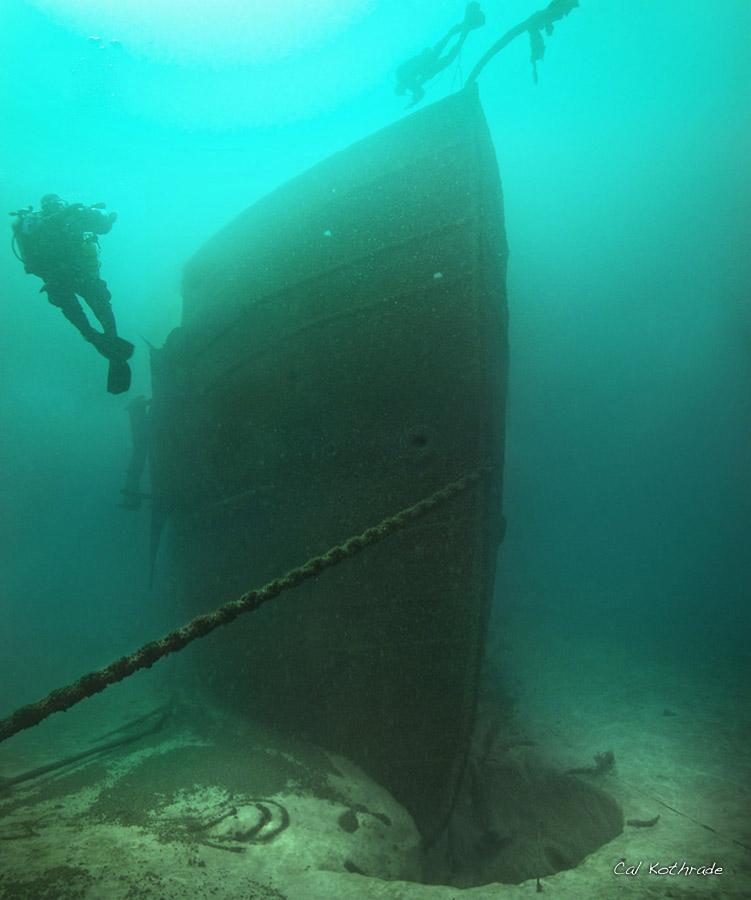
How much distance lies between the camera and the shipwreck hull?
3.10 metres

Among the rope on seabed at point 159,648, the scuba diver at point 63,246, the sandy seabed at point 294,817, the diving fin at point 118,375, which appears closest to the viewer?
the rope on seabed at point 159,648

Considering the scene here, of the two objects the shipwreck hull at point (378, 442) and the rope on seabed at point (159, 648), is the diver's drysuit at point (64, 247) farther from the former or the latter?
the rope on seabed at point (159, 648)

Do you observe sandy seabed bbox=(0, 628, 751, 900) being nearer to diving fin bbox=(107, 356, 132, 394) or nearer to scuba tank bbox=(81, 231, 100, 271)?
diving fin bbox=(107, 356, 132, 394)

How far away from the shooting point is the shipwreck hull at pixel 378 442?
310 cm

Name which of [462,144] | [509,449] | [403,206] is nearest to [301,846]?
[403,206]

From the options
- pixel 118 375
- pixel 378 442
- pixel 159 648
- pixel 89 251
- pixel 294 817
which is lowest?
pixel 294 817

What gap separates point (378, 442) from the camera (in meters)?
3.34

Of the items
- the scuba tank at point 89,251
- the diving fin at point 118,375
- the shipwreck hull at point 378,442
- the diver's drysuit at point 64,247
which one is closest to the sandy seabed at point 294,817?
the shipwreck hull at point 378,442

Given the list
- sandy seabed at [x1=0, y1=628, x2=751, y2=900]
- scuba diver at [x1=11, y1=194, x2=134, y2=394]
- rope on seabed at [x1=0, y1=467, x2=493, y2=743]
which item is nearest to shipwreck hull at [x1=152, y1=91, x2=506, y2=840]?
sandy seabed at [x1=0, y1=628, x2=751, y2=900]

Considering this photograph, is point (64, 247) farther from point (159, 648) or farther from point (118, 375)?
point (159, 648)

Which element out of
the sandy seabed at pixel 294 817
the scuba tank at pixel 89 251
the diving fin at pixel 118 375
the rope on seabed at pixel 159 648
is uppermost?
the scuba tank at pixel 89 251

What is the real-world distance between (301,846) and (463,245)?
11.4 ft

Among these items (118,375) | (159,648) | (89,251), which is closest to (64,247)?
(89,251)

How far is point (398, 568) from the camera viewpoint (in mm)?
3246
